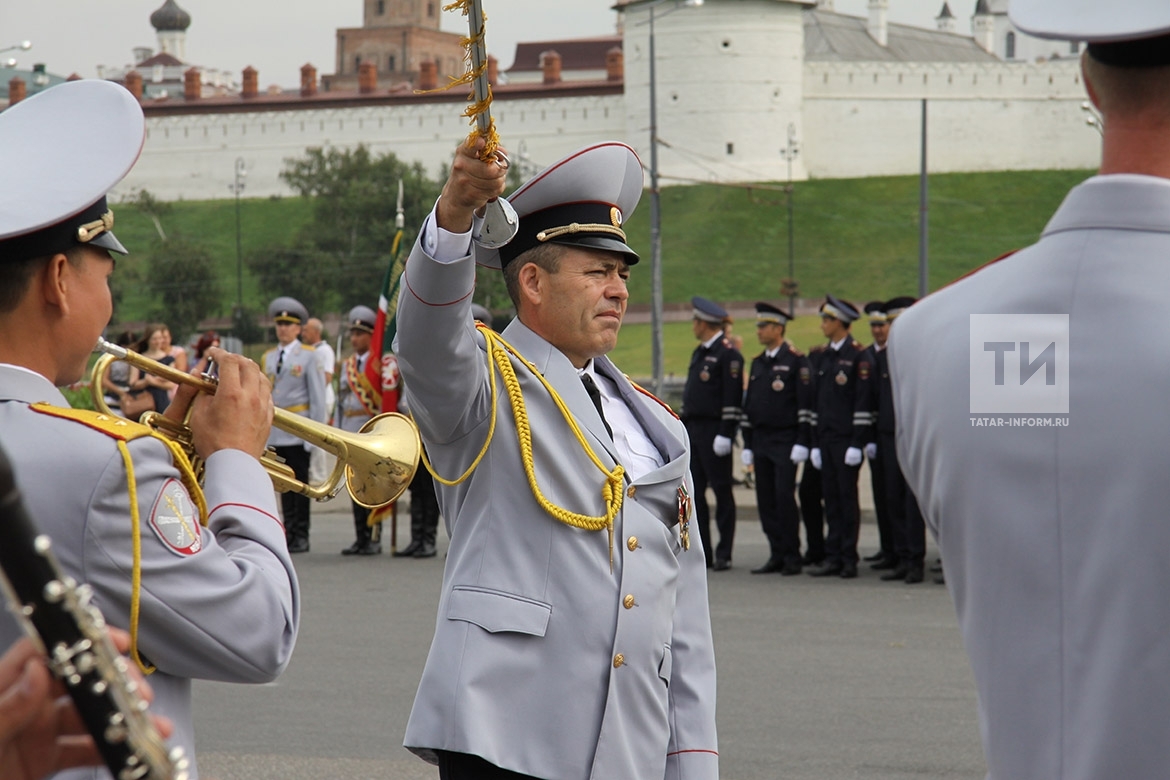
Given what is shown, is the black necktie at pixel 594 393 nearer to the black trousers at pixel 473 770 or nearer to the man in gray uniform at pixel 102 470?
the black trousers at pixel 473 770

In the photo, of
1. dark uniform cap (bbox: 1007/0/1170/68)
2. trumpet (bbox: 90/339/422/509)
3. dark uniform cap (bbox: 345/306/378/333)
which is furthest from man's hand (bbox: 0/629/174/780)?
dark uniform cap (bbox: 345/306/378/333)

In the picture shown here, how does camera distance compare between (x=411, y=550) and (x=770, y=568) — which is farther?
(x=411, y=550)

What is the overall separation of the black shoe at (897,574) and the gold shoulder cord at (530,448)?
26.6ft

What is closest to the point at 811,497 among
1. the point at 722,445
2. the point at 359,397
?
the point at 722,445

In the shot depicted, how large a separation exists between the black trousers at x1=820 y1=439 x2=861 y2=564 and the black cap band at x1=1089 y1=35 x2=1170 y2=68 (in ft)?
31.5

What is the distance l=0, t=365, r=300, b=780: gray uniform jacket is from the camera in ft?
6.68

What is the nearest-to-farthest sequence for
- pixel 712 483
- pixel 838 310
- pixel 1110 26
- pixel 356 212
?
pixel 1110 26 → pixel 838 310 → pixel 712 483 → pixel 356 212

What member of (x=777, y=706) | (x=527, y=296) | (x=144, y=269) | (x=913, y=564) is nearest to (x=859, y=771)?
(x=777, y=706)

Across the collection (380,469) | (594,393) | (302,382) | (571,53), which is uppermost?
(571,53)

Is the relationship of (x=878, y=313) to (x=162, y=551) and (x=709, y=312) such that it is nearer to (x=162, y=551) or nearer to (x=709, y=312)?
(x=709, y=312)

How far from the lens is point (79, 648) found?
1.25m

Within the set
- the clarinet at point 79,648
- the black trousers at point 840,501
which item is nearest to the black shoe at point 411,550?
the black trousers at point 840,501

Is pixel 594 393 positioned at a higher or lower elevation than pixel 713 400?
higher

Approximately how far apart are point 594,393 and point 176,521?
4.63ft
